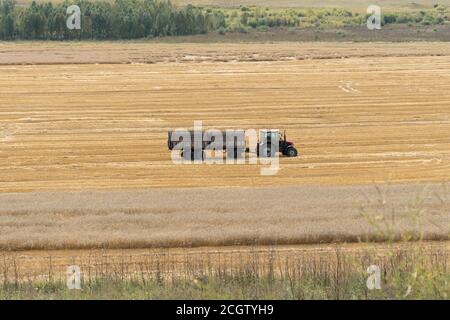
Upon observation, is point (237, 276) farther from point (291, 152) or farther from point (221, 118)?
point (221, 118)

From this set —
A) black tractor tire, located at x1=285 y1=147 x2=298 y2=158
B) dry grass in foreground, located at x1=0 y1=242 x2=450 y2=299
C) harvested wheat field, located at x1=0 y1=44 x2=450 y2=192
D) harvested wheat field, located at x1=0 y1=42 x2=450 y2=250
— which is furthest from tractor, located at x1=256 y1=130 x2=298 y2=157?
dry grass in foreground, located at x1=0 y1=242 x2=450 y2=299

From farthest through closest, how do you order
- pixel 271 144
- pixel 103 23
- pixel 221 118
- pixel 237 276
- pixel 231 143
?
pixel 103 23 → pixel 221 118 → pixel 231 143 → pixel 271 144 → pixel 237 276

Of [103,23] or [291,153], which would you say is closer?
[291,153]

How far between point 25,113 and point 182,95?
30.7 ft

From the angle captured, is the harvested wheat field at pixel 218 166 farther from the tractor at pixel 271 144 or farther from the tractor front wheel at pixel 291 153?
the tractor at pixel 271 144

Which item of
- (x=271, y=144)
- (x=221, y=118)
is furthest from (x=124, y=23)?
(x=271, y=144)

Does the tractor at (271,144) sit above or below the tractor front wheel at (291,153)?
above

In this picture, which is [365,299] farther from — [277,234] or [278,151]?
[278,151]

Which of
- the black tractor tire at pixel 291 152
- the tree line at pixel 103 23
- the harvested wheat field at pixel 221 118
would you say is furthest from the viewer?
the tree line at pixel 103 23

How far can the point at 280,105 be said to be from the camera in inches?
1992

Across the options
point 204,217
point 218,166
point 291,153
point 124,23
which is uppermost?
point 124,23

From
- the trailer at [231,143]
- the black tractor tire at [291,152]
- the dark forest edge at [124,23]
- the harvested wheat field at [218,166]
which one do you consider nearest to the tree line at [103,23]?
the dark forest edge at [124,23]

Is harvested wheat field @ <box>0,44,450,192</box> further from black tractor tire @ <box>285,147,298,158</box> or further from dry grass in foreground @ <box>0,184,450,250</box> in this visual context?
dry grass in foreground @ <box>0,184,450,250</box>

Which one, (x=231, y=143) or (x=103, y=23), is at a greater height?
(x=103, y=23)
